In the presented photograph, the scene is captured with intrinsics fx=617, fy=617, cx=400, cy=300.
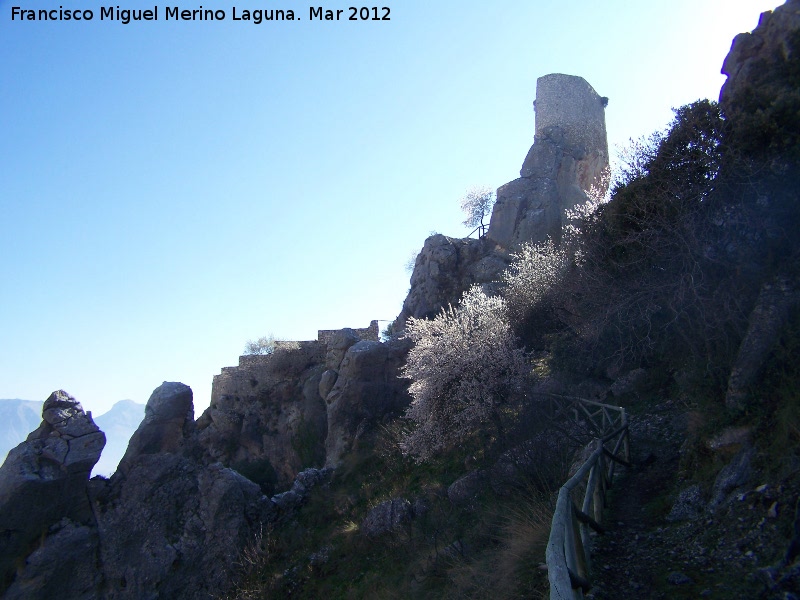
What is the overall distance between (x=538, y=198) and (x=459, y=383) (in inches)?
754

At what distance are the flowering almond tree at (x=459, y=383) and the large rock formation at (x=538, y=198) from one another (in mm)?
11508

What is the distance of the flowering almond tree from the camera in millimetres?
14375

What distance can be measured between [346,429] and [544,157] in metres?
20.1

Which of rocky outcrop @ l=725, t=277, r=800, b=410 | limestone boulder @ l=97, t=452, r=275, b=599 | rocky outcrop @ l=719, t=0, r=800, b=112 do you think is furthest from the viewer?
limestone boulder @ l=97, t=452, r=275, b=599

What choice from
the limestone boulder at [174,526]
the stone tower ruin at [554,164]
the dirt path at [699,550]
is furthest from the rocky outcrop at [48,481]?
the stone tower ruin at [554,164]

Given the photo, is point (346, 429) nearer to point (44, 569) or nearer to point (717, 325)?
point (44, 569)

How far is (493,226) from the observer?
3241cm

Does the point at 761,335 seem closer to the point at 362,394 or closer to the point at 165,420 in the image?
the point at 362,394

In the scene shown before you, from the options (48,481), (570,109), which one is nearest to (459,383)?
(48,481)

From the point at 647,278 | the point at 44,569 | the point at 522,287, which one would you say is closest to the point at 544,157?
the point at 522,287

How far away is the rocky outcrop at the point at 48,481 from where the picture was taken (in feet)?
43.3

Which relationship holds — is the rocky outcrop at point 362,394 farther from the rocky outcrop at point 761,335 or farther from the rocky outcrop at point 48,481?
the rocky outcrop at point 761,335

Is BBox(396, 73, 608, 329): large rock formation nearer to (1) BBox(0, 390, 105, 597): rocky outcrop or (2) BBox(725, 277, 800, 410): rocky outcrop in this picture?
(1) BBox(0, 390, 105, 597): rocky outcrop

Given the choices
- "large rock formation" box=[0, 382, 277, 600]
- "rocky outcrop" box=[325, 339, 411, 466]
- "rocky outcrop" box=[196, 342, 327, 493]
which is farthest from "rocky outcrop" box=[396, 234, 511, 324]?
"large rock formation" box=[0, 382, 277, 600]
